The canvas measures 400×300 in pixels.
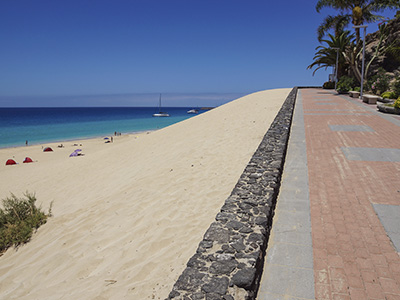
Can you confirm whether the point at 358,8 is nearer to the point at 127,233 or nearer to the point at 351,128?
the point at 351,128

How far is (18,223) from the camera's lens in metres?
6.53

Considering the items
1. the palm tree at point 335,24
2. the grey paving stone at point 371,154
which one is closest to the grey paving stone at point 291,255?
the grey paving stone at point 371,154

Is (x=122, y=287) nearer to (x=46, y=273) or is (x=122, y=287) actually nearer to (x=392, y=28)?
(x=46, y=273)

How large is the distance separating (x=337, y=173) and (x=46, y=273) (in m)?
6.46

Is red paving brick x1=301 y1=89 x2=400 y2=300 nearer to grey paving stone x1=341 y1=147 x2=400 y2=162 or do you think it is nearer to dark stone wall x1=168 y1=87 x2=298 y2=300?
grey paving stone x1=341 y1=147 x2=400 y2=162

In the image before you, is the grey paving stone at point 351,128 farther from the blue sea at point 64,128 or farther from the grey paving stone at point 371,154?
the blue sea at point 64,128

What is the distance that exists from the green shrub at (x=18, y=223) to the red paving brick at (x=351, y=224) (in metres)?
6.31

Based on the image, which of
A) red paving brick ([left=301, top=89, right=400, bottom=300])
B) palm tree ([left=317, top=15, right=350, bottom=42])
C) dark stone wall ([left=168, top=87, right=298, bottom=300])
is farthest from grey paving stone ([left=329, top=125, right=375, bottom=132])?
palm tree ([left=317, top=15, right=350, bottom=42])

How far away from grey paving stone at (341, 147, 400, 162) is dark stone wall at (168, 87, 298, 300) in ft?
11.6

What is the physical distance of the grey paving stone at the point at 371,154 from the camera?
7.09 meters

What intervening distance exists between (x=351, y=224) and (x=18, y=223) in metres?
7.50

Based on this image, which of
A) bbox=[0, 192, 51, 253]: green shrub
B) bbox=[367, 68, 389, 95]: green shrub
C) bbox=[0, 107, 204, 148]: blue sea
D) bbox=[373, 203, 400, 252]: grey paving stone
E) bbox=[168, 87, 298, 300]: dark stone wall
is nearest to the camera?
bbox=[168, 87, 298, 300]: dark stone wall

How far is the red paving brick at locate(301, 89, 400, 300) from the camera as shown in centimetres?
295

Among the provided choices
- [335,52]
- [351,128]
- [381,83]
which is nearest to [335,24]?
[335,52]
